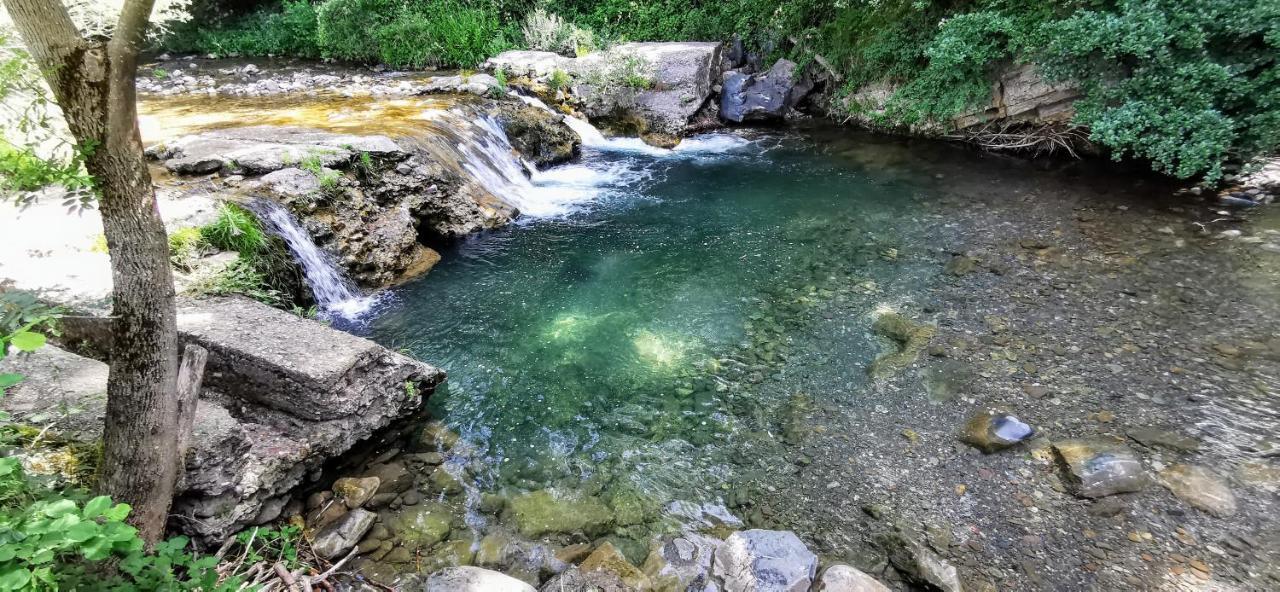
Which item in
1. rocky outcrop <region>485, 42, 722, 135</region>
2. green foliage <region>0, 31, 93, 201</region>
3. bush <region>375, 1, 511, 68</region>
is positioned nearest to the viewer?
green foliage <region>0, 31, 93, 201</region>

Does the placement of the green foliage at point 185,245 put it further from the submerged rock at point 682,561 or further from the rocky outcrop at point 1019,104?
the rocky outcrop at point 1019,104

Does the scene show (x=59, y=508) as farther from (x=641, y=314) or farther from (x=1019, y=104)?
(x=1019, y=104)

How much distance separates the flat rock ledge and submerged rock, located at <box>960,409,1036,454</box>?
155 inches

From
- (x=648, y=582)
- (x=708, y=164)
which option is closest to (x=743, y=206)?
(x=708, y=164)

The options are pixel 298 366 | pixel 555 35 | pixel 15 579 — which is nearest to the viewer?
pixel 15 579

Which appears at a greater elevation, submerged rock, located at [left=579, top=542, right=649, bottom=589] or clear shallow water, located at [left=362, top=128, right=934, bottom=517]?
clear shallow water, located at [left=362, top=128, right=934, bottom=517]

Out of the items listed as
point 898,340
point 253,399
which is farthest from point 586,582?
point 898,340

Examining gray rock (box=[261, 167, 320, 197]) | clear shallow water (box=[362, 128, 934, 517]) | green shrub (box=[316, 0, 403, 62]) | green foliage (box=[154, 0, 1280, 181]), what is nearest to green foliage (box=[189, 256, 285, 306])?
clear shallow water (box=[362, 128, 934, 517])

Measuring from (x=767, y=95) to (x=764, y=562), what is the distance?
422 inches

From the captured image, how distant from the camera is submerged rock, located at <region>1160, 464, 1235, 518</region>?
3.59 metres

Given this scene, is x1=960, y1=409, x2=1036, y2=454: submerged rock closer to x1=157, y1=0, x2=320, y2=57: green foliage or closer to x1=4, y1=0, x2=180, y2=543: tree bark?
x1=4, y1=0, x2=180, y2=543: tree bark

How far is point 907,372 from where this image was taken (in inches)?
195

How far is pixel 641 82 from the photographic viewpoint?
12133mm

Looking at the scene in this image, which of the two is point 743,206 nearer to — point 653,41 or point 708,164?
point 708,164
